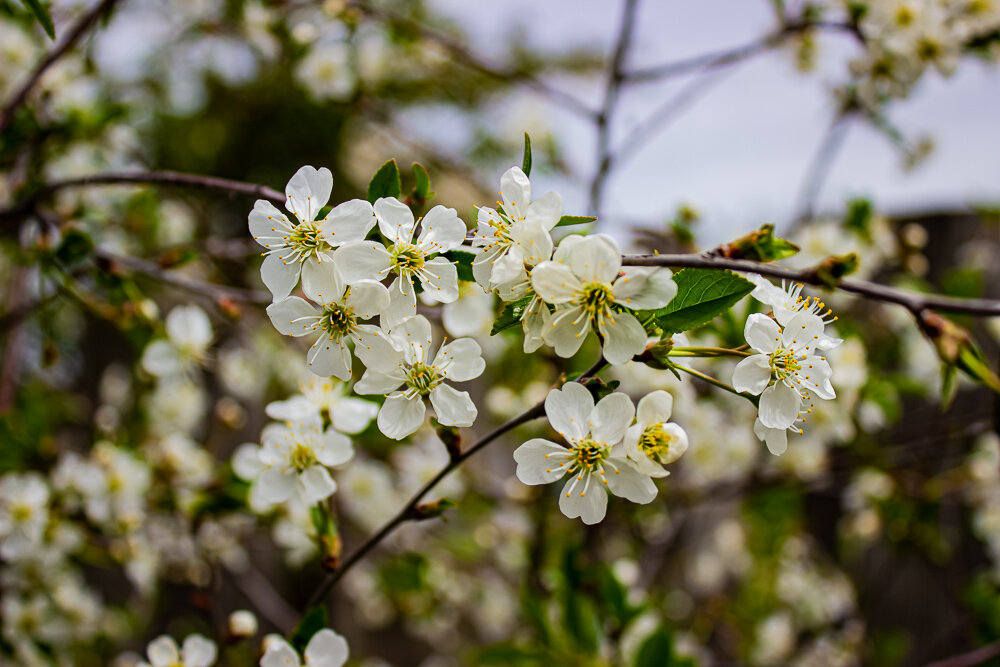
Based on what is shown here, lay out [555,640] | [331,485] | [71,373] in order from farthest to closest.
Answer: [71,373], [555,640], [331,485]

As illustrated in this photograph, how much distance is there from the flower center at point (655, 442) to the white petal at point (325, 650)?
0.36 meters

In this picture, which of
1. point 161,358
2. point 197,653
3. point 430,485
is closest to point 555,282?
point 430,485

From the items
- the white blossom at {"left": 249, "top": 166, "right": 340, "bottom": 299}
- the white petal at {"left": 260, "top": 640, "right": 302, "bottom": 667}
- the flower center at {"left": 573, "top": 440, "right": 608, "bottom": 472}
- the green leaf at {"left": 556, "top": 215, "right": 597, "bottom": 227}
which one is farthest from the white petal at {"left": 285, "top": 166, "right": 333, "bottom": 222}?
the white petal at {"left": 260, "top": 640, "right": 302, "bottom": 667}

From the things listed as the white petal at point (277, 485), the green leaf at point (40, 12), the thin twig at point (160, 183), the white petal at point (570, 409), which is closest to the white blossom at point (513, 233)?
the white petal at point (570, 409)

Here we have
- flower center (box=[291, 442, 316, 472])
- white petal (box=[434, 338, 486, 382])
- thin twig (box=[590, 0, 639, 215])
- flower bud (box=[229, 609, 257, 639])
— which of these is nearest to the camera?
white petal (box=[434, 338, 486, 382])

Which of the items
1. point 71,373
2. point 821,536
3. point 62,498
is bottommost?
point 62,498

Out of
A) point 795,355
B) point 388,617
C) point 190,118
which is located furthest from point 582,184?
point 190,118

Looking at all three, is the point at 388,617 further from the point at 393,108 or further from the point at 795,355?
the point at 393,108

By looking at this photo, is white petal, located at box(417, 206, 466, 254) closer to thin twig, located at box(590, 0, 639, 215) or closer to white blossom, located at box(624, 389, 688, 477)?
white blossom, located at box(624, 389, 688, 477)

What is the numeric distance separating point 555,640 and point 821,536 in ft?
6.05

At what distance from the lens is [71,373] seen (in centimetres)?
283

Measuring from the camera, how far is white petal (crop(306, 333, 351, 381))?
Result: 575 mm

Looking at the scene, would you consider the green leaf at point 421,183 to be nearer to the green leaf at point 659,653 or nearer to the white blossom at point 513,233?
the white blossom at point 513,233

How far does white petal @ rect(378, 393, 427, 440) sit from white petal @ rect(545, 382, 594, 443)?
116mm
